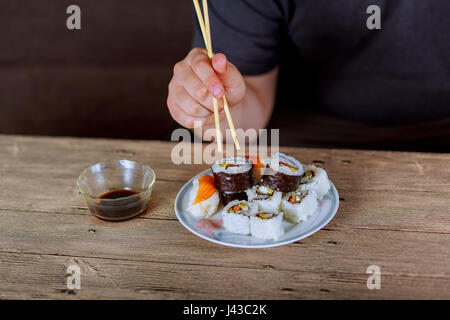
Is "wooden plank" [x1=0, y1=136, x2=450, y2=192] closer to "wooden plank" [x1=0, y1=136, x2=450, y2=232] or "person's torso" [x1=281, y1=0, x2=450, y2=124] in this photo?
"wooden plank" [x1=0, y1=136, x2=450, y2=232]

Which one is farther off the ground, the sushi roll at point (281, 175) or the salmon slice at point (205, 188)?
the sushi roll at point (281, 175)

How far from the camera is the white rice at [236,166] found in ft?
3.84

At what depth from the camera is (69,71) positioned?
3.37 metres

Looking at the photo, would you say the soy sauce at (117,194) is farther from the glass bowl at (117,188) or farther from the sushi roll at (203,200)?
the sushi roll at (203,200)

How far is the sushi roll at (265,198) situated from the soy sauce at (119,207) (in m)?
0.30

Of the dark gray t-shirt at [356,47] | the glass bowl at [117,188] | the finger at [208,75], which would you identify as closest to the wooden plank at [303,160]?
the glass bowl at [117,188]

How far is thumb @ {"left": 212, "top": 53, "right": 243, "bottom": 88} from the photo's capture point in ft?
4.05

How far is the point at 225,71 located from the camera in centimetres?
129

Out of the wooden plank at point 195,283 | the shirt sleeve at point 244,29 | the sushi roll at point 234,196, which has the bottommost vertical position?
the wooden plank at point 195,283

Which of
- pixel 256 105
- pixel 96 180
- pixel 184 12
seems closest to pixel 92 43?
pixel 184 12

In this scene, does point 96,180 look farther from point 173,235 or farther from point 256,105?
point 256,105

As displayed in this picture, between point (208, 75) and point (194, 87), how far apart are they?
0.23 feet
